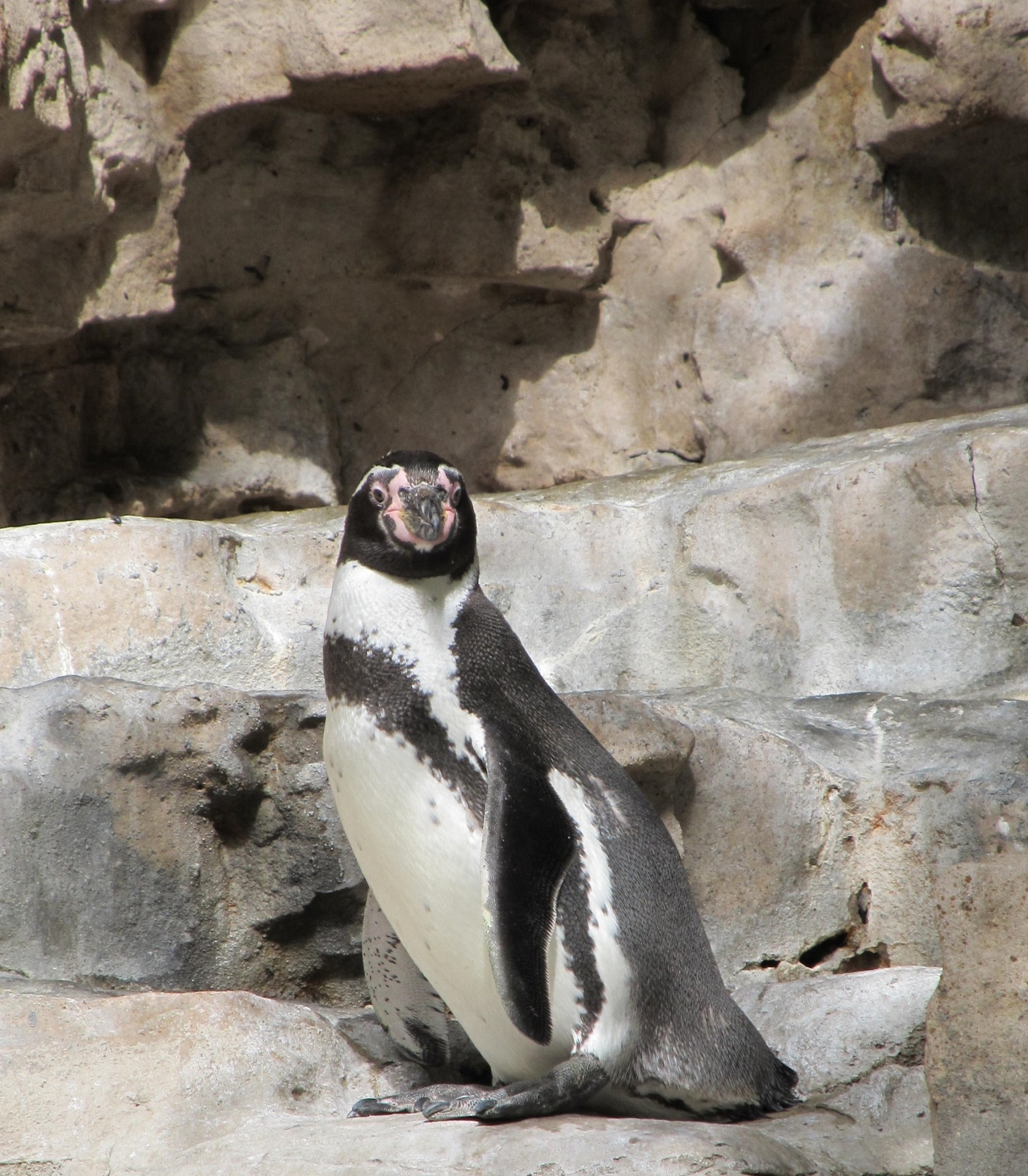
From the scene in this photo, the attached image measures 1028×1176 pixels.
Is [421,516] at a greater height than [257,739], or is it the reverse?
[421,516]

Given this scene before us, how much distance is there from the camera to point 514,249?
4602mm

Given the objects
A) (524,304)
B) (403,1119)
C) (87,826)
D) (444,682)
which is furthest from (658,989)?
(524,304)

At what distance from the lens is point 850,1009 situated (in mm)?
2549

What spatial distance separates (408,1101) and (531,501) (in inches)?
82.7

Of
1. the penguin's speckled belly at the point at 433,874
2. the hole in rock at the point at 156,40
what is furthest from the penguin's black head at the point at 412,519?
the hole in rock at the point at 156,40

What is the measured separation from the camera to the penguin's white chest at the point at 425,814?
2.18 meters

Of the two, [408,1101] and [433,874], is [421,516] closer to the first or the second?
[433,874]

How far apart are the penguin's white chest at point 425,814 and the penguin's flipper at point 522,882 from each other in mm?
54

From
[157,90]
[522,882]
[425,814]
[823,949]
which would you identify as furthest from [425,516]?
[157,90]

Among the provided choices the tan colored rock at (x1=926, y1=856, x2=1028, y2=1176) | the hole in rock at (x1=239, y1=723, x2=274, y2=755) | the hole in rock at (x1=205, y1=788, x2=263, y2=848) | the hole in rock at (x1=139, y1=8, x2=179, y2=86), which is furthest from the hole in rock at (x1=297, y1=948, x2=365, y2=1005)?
the hole in rock at (x1=139, y1=8, x2=179, y2=86)

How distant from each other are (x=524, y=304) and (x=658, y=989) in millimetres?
3073

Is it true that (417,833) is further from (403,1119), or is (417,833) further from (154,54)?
(154,54)

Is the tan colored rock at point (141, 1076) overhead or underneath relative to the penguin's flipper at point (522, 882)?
underneath

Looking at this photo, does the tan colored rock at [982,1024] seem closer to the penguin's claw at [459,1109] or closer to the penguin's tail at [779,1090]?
the penguin's tail at [779,1090]
